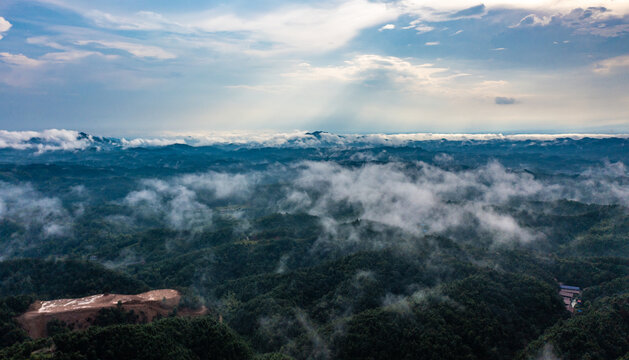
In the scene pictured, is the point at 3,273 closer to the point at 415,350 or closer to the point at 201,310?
the point at 201,310

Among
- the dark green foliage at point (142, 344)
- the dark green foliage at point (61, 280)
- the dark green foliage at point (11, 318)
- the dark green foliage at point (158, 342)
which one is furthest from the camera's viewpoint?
the dark green foliage at point (61, 280)

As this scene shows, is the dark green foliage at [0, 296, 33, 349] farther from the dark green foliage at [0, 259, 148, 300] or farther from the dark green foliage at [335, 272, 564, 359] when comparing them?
the dark green foliage at [335, 272, 564, 359]

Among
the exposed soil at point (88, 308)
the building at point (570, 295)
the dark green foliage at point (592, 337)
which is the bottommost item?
the building at point (570, 295)

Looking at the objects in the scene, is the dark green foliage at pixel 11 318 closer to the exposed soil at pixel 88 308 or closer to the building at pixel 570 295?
the exposed soil at pixel 88 308

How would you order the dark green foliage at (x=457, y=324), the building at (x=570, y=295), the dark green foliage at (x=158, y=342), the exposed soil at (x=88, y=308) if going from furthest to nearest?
the building at (x=570, y=295)
the exposed soil at (x=88, y=308)
the dark green foliage at (x=457, y=324)
the dark green foliage at (x=158, y=342)

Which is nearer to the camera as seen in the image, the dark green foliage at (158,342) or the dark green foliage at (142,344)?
the dark green foliage at (142,344)

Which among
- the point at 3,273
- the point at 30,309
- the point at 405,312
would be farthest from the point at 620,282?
the point at 3,273

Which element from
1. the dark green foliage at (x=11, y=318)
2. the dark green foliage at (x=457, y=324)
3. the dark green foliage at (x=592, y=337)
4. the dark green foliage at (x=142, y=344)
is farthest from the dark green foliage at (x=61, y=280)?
the dark green foliage at (x=592, y=337)

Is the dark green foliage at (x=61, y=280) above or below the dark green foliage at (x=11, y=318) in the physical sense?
below

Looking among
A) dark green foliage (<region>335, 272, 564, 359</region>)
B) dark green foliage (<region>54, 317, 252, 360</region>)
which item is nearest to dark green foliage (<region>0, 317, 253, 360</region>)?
dark green foliage (<region>54, 317, 252, 360</region>)
